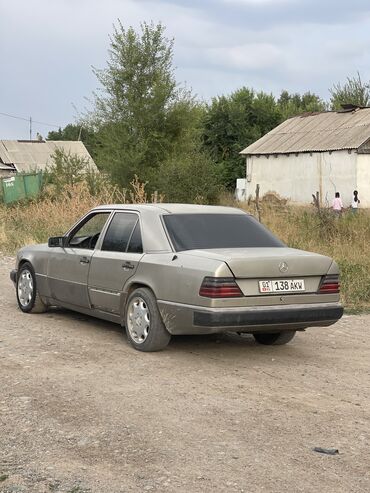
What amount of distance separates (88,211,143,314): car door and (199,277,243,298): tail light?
1.10m

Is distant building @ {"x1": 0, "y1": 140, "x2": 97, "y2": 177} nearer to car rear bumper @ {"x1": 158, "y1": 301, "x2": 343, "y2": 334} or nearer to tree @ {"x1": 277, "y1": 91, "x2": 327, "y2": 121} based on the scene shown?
tree @ {"x1": 277, "y1": 91, "x2": 327, "y2": 121}

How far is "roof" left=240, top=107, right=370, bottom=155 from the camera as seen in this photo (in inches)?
1526

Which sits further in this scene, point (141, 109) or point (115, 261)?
point (141, 109)

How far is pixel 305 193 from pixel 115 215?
33.8 metres

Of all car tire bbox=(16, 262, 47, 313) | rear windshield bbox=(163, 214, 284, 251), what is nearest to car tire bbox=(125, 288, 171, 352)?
rear windshield bbox=(163, 214, 284, 251)

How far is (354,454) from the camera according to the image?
4695mm

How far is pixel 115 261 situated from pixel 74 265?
2.80 feet

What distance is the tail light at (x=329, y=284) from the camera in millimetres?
7262

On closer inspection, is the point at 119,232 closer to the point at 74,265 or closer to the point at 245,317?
the point at 74,265

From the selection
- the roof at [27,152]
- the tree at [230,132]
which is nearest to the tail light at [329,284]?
the tree at [230,132]

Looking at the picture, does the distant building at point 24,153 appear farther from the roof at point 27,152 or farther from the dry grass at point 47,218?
the dry grass at point 47,218

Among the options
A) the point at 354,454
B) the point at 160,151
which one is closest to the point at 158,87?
the point at 160,151

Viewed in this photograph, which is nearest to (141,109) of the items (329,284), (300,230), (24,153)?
(300,230)

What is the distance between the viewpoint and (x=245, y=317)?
6766 millimetres
